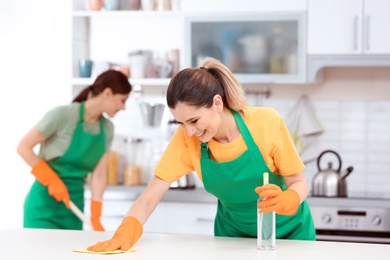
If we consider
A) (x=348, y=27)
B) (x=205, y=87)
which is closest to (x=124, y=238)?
(x=205, y=87)

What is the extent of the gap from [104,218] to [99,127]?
700 millimetres

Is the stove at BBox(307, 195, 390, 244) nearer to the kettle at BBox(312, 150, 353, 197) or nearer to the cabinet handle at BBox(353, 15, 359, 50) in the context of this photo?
the kettle at BBox(312, 150, 353, 197)

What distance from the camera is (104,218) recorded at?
481 centimetres

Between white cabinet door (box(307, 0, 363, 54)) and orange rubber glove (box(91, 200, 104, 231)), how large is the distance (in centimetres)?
155

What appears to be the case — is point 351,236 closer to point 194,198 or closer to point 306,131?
point 306,131

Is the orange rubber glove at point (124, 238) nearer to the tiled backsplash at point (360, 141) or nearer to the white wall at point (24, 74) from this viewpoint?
the tiled backsplash at point (360, 141)

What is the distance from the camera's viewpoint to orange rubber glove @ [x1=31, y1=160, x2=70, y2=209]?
4145 millimetres

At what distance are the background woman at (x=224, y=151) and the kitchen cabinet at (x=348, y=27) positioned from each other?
1.86 metres

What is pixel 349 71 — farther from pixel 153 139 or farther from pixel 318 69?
pixel 153 139

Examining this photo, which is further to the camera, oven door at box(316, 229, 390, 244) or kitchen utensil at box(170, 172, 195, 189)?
kitchen utensil at box(170, 172, 195, 189)

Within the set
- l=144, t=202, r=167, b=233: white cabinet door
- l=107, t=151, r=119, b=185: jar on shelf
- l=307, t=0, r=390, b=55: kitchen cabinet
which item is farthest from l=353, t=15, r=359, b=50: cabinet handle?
l=107, t=151, r=119, b=185: jar on shelf

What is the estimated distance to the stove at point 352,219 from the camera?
4.43 meters

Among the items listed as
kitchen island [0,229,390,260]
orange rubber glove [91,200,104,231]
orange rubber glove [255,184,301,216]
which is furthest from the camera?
orange rubber glove [91,200,104,231]

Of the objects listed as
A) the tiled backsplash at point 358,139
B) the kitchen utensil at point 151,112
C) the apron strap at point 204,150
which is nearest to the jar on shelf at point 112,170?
the kitchen utensil at point 151,112
